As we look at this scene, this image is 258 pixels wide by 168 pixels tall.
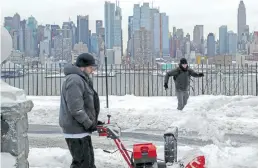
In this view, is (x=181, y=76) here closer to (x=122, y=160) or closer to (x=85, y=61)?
(x=122, y=160)

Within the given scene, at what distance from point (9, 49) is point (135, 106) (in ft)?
36.9

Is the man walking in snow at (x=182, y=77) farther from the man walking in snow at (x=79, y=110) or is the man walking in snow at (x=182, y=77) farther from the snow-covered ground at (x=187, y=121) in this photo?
the man walking in snow at (x=79, y=110)

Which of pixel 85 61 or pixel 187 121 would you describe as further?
pixel 187 121

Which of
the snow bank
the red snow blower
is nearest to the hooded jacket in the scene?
the snow bank

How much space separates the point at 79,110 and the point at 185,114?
329 inches

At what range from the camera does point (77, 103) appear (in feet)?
15.9

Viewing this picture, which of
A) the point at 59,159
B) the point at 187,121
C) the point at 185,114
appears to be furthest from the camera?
the point at 185,114

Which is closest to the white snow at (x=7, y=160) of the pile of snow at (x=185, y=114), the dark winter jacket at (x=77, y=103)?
the dark winter jacket at (x=77, y=103)

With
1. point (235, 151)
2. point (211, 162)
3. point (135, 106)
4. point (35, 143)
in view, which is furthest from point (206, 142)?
point (135, 106)

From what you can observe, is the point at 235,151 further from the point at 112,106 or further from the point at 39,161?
the point at 112,106

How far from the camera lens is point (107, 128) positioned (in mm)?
4891

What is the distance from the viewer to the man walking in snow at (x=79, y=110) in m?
4.89

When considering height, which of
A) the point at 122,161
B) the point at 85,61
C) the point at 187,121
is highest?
the point at 85,61

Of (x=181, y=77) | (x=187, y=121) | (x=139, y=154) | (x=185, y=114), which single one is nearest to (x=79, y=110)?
(x=139, y=154)
